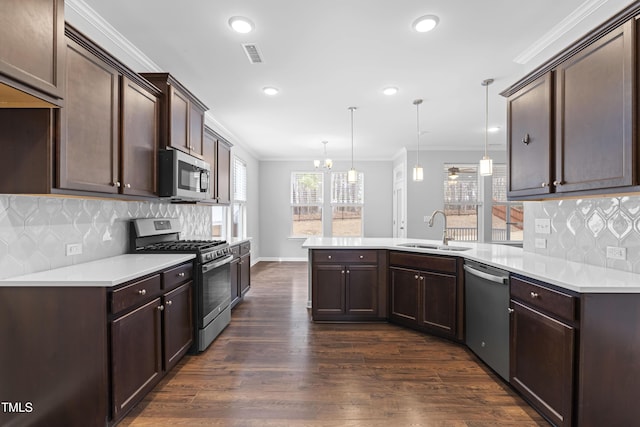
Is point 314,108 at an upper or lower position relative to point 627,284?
upper

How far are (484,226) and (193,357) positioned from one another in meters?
6.30

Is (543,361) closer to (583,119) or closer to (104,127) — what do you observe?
(583,119)

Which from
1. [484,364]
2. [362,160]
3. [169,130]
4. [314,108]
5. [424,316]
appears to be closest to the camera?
[484,364]

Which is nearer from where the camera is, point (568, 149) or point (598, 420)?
point (598, 420)

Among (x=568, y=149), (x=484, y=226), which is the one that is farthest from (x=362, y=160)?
(x=568, y=149)

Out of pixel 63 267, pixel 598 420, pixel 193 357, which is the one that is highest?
pixel 63 267

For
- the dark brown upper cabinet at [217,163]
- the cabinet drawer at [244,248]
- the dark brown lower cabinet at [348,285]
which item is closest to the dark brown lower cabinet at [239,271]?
the cabinet drawer at [244,248]

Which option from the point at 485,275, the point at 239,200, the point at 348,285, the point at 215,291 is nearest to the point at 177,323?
the point at 215,291

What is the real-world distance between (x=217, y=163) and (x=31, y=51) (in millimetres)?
2640

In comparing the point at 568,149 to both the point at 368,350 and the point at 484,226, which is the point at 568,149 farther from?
the point at 484,226

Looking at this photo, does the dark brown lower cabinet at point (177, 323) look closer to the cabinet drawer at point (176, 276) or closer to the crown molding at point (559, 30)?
the cabinet drawer at point (176, 276)

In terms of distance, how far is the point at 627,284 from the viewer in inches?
63.2

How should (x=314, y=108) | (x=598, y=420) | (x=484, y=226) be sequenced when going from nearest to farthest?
1. (x=598, y=420)
2. (x=314, y=108)
3. (x=484, y=226)

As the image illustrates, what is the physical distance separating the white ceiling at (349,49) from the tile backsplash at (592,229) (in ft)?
4.34
